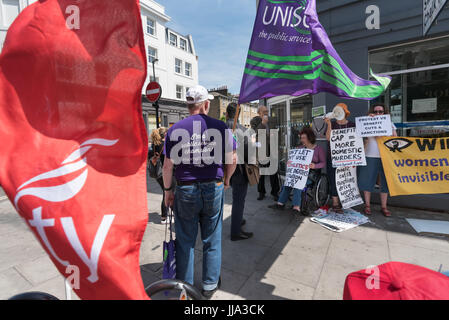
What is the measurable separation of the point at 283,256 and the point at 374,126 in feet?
9.78

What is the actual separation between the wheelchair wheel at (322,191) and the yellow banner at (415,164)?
105 cm

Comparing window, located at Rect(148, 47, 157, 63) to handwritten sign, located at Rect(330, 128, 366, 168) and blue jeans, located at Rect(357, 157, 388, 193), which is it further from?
blue jeans, located at Rect(357, 157, 388, 193)

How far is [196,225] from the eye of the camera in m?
2.37

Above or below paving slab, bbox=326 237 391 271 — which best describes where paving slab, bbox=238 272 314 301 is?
below

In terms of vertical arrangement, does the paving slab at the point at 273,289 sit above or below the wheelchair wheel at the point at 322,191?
below

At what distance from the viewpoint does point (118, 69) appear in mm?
1261

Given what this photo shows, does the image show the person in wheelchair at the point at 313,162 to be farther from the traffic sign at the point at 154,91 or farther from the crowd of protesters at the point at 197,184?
the traffic sign at the point at 154,91

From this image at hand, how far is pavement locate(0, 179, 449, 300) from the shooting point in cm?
255

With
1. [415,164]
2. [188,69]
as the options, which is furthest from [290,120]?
[188,69]

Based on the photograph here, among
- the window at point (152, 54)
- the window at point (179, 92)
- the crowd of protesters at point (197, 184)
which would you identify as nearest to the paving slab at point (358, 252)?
the crowd of protesters at point (197, 184)

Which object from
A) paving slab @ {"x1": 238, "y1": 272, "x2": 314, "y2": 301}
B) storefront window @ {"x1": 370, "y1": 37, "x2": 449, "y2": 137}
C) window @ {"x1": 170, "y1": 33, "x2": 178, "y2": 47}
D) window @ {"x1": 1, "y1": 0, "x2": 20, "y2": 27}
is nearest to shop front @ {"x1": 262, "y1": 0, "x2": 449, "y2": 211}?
storefront window @ {"x1": 370, "y1": 37, "x2": 449, "y2": 137}

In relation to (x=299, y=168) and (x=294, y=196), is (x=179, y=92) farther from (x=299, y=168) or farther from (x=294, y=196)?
(x=294, y=196)

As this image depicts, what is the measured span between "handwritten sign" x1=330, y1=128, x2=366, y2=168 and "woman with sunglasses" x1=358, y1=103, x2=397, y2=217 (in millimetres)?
184

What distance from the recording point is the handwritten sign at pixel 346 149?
4.45 meters
